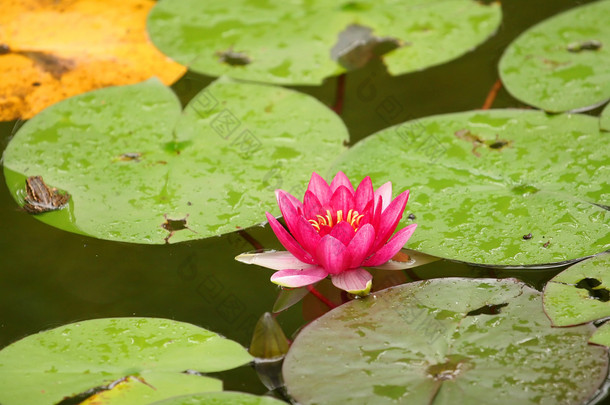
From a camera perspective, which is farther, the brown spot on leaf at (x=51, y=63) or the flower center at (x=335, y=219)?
the brown spot on leaf at (x=51, y=63)

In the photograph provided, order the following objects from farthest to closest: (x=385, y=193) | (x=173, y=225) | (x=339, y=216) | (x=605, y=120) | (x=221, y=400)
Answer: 1. (x=605, y=120)
2. (x=173, y=225)
3. (x=385, y=193)
4. (x=339, y=216)
5. (x=221, y=400)

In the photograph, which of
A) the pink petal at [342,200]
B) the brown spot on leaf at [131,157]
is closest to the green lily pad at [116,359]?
the pink petal at [342,200]

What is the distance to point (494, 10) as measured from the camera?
362cm

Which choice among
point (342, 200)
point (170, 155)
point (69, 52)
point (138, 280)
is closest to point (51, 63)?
point (69, 52)

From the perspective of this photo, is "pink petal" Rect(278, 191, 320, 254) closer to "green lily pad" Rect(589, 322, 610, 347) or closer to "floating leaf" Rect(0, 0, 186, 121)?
"green lily pad" Rect(589, 322, 610, 347)

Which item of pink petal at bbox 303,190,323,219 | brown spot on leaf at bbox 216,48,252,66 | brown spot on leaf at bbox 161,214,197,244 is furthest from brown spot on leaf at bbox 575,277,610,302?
brown spot on leaf at bbox 216,48,252,66

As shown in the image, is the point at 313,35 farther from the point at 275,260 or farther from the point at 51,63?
the point at 275,260

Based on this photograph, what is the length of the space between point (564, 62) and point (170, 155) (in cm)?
195

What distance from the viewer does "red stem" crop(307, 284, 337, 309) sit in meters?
2.20

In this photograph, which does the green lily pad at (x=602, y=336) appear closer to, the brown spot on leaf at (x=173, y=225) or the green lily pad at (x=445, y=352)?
the green lily pad at (x=445, y=352)

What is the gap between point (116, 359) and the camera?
197 cm

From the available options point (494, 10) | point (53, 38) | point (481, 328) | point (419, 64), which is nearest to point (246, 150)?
point (419, 64)

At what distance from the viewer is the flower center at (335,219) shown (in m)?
2.18

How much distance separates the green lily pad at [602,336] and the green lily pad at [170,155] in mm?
1227
